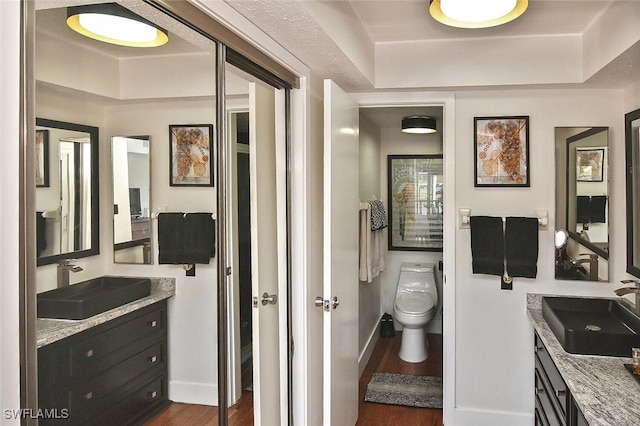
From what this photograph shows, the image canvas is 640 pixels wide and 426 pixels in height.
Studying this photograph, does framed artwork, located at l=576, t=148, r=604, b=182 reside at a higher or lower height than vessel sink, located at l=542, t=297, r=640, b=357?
higher

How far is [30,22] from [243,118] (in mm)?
1011

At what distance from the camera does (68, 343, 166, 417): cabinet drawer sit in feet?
3.22

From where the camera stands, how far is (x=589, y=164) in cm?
285

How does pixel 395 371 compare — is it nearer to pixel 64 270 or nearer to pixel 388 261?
pixel 388 261

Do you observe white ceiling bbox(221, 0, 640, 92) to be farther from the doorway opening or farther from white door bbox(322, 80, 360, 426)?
the doorway opening

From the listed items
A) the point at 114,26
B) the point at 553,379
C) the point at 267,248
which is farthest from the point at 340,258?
the point at 114,26

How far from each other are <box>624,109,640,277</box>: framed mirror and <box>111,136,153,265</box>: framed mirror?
2510 mm

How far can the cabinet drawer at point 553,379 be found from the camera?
202 centimetres

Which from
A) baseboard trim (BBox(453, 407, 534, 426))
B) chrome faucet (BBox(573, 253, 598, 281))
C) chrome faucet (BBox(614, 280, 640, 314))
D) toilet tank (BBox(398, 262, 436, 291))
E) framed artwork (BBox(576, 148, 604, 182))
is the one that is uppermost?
framed artwork (BBox(576, 148, 604, 182))

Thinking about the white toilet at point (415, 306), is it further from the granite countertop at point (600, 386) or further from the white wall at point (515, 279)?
the granite countertop at point (600, 386)

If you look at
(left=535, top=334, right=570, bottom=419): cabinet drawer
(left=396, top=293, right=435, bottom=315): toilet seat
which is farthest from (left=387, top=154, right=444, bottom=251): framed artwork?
(left=535, top=334, right=570, bottom=419): cabinet drawer

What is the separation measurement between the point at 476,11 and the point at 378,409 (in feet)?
8.74

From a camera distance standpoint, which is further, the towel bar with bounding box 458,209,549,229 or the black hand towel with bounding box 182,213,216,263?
the towel bar with bounding box 458,209,549,229

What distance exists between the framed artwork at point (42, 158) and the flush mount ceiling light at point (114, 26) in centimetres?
24
